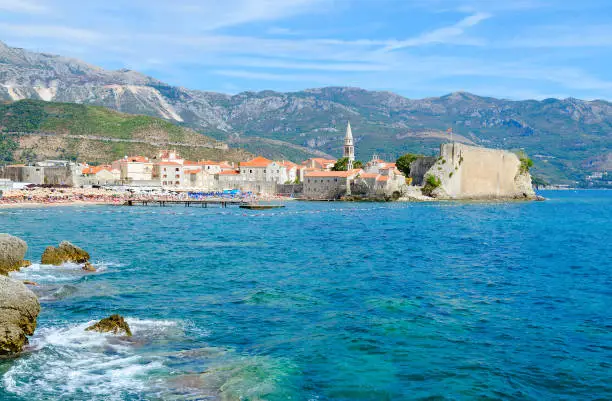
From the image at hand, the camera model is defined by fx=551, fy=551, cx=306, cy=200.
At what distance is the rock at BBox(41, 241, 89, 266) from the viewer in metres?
21.2

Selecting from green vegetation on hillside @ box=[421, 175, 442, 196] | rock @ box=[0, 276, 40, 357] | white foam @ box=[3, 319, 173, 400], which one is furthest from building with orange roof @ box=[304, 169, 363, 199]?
rock @ box=[0, 276, 40, 357]

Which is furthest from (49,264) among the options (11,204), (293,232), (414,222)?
(11,204)

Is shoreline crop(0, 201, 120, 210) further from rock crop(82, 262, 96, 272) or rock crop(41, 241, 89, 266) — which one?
rock crop(82, 262, 96, 272)

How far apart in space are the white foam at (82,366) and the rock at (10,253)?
6874mm

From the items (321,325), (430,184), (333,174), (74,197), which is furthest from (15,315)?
(430,184)

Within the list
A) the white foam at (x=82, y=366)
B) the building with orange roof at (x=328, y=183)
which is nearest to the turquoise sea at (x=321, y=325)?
the white foam at (x=82, y=366)

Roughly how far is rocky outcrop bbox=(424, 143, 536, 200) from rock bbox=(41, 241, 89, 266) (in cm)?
6272

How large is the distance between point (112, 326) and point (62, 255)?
35.2 ft

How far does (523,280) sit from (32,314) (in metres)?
15.6

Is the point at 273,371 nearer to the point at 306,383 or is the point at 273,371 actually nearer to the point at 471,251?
the point at 306,383

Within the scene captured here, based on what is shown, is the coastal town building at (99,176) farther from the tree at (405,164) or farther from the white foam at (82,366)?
the white foam at (82,366)

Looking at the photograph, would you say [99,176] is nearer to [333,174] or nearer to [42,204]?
[42,204]

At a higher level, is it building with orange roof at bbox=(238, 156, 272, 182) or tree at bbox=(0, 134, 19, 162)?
tree at bbox=(0, 134, 19, 162)

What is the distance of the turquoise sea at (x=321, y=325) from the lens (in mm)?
9438
